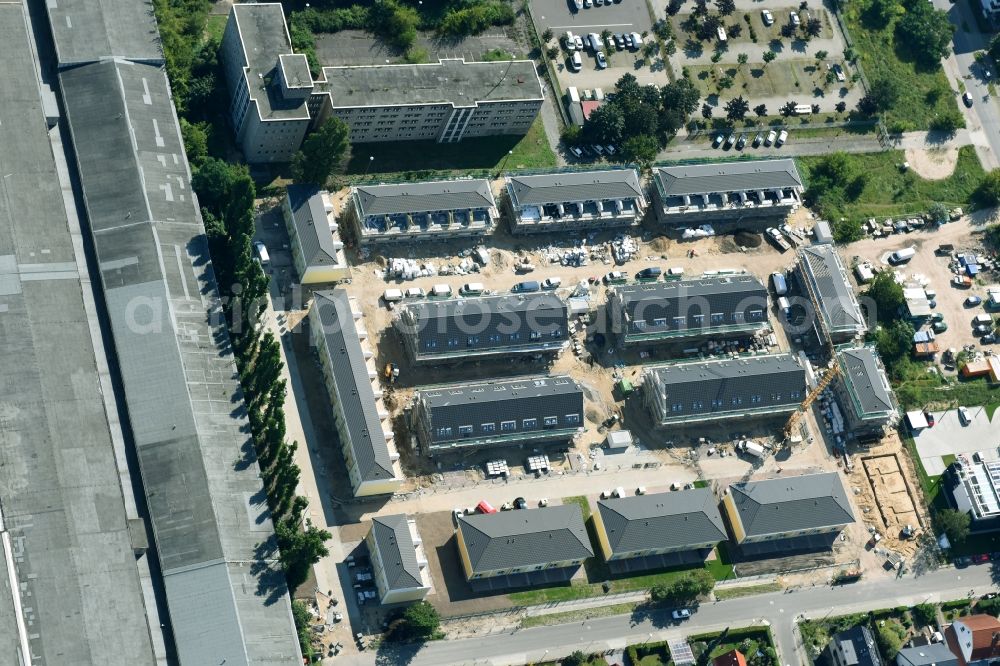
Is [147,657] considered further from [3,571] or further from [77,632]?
[3,571]

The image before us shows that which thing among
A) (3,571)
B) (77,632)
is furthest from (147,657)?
(3,571)

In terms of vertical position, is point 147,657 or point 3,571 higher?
point 3,571
